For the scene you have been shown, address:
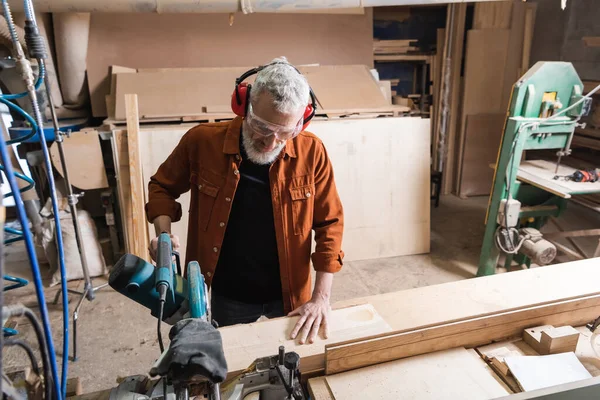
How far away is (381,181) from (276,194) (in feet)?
6.88

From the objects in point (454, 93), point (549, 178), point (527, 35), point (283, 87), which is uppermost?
point (527, 35)

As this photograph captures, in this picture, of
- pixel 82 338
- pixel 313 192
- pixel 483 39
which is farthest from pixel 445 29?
pixel 82 338

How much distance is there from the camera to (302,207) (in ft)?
4.74

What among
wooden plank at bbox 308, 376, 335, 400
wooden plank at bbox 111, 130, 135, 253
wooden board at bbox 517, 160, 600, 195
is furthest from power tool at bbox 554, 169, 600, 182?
wooden plank at bbox 111, 130, 135, 253

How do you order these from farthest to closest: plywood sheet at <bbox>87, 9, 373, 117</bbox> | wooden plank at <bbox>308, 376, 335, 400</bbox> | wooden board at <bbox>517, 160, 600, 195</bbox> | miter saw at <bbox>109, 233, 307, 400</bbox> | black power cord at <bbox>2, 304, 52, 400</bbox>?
plywood sheet at <bbox>87, 9, 373, 117</bbox> → wooden board at <bbox>517, 160, 600, 195</bbox> → wooden plank at <bbox>308, 376, 335, 400</bbox> → miter saw at <bbox>109, 233, 307, 400</bbox> → black power cord at <bbox>2, 304, 52, 400</bbox>

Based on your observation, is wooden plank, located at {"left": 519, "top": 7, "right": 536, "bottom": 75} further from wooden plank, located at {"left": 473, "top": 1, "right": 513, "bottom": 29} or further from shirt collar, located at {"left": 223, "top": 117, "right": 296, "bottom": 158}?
shirt collar, located at {"left": 223, "top": 117, "right": 296, "bottom": 158}

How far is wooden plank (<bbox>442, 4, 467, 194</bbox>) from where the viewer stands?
4273mm

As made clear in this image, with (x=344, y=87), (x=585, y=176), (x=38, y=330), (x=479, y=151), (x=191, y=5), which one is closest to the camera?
Answer: (x=38, y=330)

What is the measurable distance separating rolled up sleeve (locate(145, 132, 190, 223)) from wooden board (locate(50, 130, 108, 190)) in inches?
64.5

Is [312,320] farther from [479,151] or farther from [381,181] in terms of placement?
[479,151]

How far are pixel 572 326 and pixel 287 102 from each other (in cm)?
119

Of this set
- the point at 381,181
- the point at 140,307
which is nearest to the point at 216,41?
the point at 381,181

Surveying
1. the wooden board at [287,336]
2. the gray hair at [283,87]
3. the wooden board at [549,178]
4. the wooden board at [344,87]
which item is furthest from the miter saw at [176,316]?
the wooden board at [344,87]

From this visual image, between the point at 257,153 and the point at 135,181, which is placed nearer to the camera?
the point at 257,153
